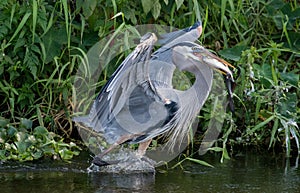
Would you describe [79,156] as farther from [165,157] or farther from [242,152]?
[242,152]

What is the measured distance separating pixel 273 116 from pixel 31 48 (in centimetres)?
169

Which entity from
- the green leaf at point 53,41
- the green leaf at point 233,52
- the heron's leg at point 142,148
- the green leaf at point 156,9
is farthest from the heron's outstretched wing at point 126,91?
the green leaf at point 233,52

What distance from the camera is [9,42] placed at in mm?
4746

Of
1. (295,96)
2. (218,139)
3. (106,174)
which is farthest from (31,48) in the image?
(295,96)

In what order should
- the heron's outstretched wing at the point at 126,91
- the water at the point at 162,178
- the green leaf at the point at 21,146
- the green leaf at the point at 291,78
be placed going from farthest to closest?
the green leaf at the point at 291,78 < the green leaf at the point at 21,146 < the heron's outstretched wing at the point at 126,91 < the water at the point at 162,178

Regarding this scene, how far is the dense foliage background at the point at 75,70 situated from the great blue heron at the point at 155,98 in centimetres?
36

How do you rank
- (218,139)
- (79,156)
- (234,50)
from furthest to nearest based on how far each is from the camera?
(234,50)
(218,139)
(79,156)

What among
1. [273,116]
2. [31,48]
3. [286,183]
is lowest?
[286,183]

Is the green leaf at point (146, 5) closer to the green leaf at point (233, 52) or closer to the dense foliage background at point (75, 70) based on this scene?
the dense foliage background at point (75, 70)

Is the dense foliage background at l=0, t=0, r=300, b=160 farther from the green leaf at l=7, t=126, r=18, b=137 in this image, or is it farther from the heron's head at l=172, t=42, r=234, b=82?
the heron's head at l=172, t=42, r=234, b=82

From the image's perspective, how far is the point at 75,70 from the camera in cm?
499

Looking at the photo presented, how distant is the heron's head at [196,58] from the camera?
13.9 ft

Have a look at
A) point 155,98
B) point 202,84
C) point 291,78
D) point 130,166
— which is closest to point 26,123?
point 130,166

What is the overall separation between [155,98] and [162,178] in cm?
48
